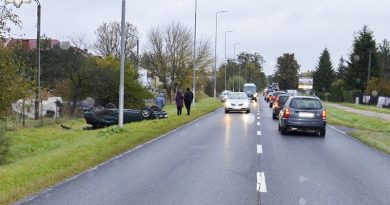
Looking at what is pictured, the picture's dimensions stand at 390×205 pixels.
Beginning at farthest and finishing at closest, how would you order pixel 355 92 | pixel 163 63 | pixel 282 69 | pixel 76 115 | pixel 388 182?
1. pixel 282 69
2. pixel 355 92
3. pixel 163 63
4. pixel 76 115
5. pixel 388 182

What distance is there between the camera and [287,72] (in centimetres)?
15012

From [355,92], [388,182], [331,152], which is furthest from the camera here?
[355,92]

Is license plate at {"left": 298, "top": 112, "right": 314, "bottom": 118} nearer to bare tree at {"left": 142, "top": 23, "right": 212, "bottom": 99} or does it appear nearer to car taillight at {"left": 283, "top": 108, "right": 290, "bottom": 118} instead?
car taillight at {"left": 283, "top": 108, "right": 290, "bottom": 118}

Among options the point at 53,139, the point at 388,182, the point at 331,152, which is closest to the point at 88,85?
the point at 53,139

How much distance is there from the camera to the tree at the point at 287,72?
149500 mm

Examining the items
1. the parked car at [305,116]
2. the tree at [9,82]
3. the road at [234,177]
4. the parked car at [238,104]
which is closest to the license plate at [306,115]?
the parked car at [305,116]

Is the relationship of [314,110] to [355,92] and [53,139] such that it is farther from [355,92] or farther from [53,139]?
[355,92]

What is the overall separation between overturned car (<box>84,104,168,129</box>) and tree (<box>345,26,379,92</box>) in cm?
5505

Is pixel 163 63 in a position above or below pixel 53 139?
above

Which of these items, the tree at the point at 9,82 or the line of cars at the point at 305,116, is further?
the line of cars at the point at 305,116

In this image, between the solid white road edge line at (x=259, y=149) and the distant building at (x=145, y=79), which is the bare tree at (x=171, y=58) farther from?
the solid white road edge line at (x=259, y=149)

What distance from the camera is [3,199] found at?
7633 millimetres

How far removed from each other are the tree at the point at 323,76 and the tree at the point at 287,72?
3997 centimetres

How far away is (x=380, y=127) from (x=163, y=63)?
40.3 metres
